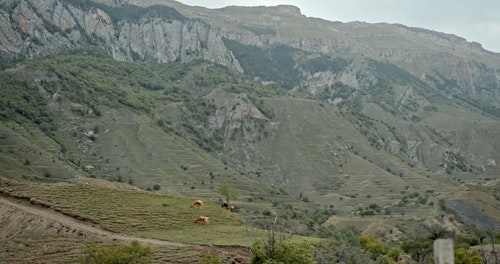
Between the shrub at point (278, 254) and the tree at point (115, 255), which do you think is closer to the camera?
the shrub at point (278, 254)

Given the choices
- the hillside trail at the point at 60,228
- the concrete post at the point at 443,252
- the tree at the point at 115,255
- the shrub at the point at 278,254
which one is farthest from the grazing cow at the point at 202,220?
the concrete post at the point at 443,252

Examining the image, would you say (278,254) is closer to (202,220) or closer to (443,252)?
(443,252)

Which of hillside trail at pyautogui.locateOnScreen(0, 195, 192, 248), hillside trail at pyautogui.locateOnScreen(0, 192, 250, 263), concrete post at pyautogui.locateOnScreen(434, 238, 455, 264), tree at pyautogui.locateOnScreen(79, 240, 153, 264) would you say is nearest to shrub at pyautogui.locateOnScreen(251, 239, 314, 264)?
tree at pyautogui.locateOnScreen(79, 240, 153, 264)

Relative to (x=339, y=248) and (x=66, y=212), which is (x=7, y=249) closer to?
(x=66, y=212)

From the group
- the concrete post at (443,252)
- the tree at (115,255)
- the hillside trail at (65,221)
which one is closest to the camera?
the concrete post at (443,252)

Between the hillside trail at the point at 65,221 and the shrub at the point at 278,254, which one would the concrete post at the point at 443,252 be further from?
the hillside trail at the point at 65,221

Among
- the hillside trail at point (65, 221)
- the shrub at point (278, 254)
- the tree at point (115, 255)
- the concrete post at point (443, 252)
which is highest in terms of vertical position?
the concrete post at point (443, 252)

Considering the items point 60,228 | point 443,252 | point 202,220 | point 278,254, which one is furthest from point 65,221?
point 443,252

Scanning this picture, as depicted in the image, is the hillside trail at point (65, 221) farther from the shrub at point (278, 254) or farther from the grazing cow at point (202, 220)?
the shrub at point (278, 254)

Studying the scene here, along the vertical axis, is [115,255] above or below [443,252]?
below

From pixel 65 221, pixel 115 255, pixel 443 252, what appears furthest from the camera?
pixel 65 221

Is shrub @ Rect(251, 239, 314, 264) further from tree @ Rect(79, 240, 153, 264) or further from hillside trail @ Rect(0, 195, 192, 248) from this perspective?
hillside trail @ Rect(0, 195, 192, 248)

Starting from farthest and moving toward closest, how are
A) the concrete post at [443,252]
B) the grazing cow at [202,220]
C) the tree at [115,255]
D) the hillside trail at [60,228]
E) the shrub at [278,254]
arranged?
the grazing cow at [202,220] < the hillside trail at [60,228] < the tree at [115,255] < the shrub at [278,254] < the concrete post at [443,252]

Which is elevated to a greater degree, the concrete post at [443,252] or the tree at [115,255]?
the concrete post at [443,252]
